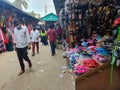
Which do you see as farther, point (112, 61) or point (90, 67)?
point (90, 67)

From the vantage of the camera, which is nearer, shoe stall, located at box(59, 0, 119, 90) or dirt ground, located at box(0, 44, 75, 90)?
shoe stall, located at box(59, 0, 119, 90)

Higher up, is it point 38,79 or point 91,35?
point 91,35

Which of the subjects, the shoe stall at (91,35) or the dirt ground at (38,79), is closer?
the shoe stall at (91,35)

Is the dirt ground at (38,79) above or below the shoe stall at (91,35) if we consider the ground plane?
below

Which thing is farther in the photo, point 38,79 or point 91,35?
point 38,79

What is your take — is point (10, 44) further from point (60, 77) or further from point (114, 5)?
point (114, 5)

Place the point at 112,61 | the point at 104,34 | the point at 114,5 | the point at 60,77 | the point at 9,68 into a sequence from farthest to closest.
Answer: the point at 9,68
the point at 60,77
the point at 104,34
the point at 114,5
the point at 112,61

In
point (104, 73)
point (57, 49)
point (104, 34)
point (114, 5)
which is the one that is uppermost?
point (114, 5)

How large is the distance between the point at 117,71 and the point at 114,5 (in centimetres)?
160

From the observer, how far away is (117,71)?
4.40 meters

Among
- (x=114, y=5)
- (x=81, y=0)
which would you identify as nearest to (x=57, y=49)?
(x=81, y=0)

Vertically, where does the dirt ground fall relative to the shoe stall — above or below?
below

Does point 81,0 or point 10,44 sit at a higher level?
point 81,0

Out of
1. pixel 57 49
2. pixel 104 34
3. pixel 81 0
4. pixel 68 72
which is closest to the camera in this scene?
pixel 104 34
